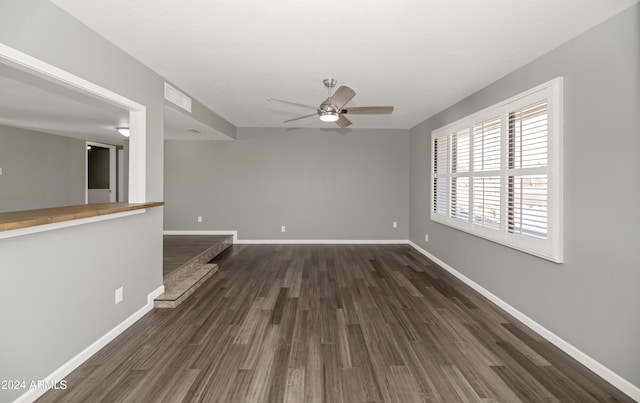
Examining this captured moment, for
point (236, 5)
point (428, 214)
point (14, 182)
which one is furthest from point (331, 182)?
point (14, 182)

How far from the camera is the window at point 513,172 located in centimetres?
251

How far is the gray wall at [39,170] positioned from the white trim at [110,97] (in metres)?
4.71

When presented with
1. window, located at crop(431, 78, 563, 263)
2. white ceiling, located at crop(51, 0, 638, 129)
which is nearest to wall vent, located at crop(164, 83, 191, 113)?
white ceiling, located at crop(51, 0, 638, 129)

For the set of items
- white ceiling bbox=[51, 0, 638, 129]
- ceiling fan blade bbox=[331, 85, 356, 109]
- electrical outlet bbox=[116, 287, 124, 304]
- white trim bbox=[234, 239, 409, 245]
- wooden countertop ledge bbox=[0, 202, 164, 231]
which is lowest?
white trim bbox=[234, 239, 409, 245]

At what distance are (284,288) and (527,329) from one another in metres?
2.65

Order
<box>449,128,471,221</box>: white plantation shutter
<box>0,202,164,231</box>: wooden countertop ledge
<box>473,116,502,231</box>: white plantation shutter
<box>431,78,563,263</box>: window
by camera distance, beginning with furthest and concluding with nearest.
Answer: <box>449,128,471,221</box>: white plantation shutter, <box>473,116,502,231</box>: white plantation shutter, <box>431,78,563,263</box>: window, <box>0,202,164,231</box>: wooden countertop ledge

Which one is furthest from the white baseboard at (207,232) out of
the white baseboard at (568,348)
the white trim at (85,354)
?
the white baseboard at (568,348)

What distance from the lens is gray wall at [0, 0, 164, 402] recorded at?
169 centimetres

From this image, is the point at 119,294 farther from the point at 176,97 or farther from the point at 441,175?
the point at 441,175

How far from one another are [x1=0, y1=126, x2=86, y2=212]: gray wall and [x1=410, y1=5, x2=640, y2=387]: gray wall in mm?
8314

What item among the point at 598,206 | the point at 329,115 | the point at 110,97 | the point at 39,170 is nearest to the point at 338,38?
the point at 329,115

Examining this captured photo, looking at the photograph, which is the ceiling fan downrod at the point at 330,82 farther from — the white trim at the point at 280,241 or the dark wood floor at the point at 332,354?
the white trim at the point at 280,241

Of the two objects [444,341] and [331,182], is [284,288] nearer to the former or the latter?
[444,341]

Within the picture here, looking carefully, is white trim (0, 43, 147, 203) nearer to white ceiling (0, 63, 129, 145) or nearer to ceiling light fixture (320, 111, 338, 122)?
white ceiling (0, 63, 129, 145)
